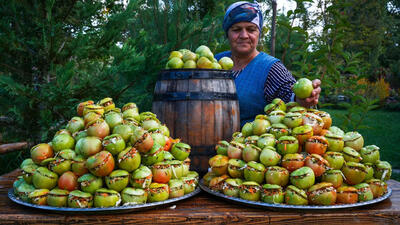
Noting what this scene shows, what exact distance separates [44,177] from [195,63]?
3.75 ft

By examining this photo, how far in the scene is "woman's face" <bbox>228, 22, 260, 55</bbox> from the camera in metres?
2.57

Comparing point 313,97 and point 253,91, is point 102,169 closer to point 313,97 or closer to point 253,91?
point 313,97

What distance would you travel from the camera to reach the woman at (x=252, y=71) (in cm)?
253

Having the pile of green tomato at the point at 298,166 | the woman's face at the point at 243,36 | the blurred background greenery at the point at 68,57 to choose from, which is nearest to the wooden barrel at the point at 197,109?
the pile of green tomato at the point at 298,166

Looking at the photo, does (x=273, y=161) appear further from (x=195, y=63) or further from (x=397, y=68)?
(x=397, y=68)

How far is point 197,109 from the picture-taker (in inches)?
75.0

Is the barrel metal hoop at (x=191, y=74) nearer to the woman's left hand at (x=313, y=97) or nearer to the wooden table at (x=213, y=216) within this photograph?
the woman's left hand at (x=313, y=97)

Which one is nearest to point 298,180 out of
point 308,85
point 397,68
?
point 308,85

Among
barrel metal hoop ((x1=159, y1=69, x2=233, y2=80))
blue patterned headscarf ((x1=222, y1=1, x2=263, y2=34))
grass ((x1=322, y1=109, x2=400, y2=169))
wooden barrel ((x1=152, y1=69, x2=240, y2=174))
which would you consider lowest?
grass ((x1=322, y1=109, x2=400, y2=169))

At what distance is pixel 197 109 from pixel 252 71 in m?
0.98

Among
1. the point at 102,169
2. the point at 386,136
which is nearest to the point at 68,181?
the point at 102,169

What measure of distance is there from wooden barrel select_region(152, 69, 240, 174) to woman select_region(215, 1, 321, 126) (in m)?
0.69

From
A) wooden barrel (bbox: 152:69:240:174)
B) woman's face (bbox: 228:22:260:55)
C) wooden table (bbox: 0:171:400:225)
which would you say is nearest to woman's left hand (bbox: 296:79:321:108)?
wooden barrel (bbox: 152:69:240:174)

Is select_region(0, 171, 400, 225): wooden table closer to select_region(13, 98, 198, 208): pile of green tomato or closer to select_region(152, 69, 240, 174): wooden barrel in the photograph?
select_region(13, 98, 198, 208): pile of green tomato
